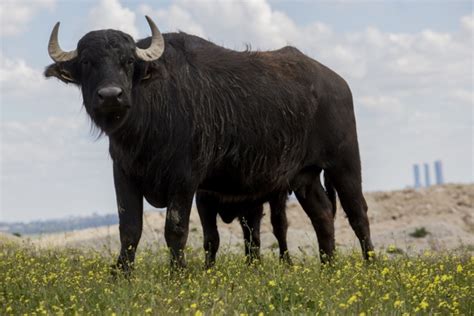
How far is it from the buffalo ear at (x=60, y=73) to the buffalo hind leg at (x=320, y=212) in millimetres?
3800

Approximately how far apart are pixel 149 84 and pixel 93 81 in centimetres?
80

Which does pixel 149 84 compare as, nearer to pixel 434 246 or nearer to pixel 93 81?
pixel 93 81

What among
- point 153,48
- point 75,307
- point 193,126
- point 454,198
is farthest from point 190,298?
point 454,198

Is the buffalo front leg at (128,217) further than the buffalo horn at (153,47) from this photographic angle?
Yes

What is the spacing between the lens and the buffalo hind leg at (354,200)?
1070 centimetres

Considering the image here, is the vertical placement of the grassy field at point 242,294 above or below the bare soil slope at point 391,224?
below

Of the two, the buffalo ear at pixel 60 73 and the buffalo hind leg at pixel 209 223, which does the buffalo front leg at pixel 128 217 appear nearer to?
the buffalo ear at pixel 60 73

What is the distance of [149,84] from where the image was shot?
332 inches

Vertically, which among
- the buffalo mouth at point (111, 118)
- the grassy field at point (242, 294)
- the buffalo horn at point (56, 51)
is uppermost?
the buffalo horn at point (56, 51)

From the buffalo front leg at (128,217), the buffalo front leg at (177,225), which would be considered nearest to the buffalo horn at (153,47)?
the buffalo front leg at (128,217)

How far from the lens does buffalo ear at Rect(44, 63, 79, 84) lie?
27.0 ft

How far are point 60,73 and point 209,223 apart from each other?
116 inches

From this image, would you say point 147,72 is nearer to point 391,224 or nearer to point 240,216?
point 240,216

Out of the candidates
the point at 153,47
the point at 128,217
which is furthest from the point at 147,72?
the point at 128,217
